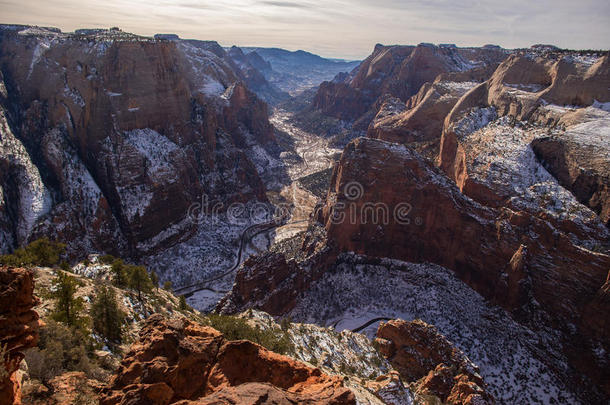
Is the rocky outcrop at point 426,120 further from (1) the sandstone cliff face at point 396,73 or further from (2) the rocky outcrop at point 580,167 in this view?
(1) the sandstone cliff face at point 396,73

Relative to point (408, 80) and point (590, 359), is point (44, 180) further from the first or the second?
point (408, 80)

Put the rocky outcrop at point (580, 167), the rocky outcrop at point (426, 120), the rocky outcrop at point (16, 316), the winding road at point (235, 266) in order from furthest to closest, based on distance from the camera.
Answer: the rocky outcrop at point (426, 120) < the winding road at point (235, 266) < the rocky outcrop at point (580, 167) < the rocky outcrop at point (16, 316)

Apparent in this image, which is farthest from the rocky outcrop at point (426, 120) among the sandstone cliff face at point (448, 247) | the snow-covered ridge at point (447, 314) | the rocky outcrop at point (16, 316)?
the rocky outcrop at point (16, 316)

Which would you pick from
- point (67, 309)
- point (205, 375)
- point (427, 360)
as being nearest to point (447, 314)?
point (427, 360)

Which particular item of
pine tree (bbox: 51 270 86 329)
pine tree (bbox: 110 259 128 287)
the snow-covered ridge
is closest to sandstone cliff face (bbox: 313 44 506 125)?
the snow-covered ridge

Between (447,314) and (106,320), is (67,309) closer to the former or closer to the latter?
(106,320)

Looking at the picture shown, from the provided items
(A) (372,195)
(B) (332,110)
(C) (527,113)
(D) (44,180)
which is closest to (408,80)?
(B) (332,110)

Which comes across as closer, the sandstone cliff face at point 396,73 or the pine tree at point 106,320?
the pine tree at point 106,320
